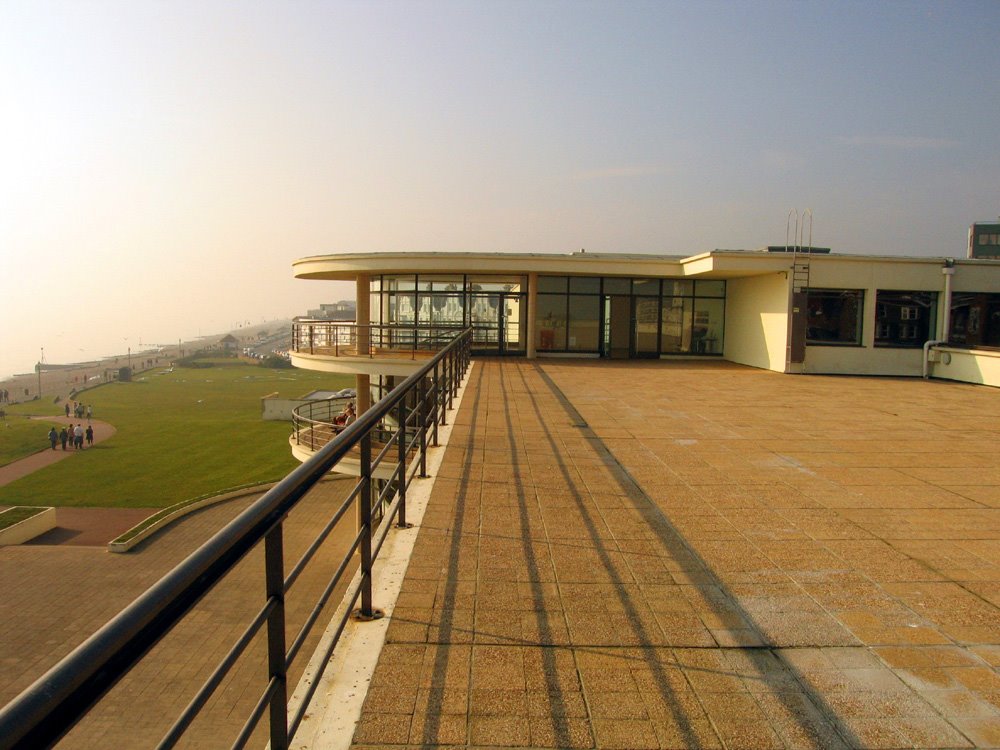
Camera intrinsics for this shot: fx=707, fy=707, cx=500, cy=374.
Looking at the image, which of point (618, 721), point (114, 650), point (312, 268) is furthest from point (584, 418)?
point (312, 268)

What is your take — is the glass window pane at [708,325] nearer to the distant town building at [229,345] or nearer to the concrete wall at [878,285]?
the concrete wall at [878,285]

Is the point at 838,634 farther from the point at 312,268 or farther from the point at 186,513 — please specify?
the point at 186,513

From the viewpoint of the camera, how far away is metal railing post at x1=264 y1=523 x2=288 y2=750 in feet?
6.68

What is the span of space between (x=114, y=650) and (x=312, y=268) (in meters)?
22.7

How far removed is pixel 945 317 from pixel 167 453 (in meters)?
42.8

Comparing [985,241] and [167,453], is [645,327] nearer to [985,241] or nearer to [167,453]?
[985,241]

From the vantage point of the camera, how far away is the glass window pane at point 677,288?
73.7 ft

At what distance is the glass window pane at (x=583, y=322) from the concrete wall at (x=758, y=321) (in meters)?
4.18

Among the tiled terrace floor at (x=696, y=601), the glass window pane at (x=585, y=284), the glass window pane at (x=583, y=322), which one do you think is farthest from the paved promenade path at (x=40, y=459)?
the tiled terrace floor at (x=696, y=601)

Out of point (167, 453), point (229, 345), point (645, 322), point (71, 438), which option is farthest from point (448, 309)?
point (229, 345)

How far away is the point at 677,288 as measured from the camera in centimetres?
2252

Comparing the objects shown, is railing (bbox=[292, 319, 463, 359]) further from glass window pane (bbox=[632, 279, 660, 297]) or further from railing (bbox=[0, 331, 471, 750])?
railing (bbox=[0, 331, 471, 750])

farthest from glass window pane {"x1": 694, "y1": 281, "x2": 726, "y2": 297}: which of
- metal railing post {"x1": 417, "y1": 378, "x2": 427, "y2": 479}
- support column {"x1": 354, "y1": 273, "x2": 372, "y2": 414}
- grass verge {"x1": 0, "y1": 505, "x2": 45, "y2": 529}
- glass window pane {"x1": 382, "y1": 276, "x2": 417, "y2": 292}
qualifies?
grass verge {"x1": 0, "y1": 505, "x2": 45, "y2": 529}

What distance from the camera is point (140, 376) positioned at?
10438cm
